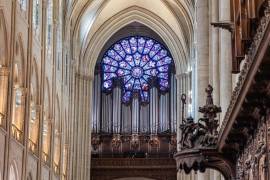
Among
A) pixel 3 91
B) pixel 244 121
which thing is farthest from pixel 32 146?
pixel 244 121

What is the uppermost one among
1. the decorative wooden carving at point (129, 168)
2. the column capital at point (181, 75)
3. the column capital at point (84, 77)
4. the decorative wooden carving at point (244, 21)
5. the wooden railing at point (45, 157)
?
the column capital at point (181, 75)

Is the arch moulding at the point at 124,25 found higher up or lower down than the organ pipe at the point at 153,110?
higher up

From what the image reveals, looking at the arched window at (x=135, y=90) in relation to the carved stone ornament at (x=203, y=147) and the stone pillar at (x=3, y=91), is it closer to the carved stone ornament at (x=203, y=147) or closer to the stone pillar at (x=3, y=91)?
the stone pillar at (x=3, y=91)

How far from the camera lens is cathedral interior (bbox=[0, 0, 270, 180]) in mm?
10023

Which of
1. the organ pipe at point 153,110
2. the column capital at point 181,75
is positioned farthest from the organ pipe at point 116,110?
the column capital at point 181,75

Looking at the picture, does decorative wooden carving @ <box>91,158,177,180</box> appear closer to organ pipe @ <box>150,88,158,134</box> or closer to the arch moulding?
organ pipe @ <box>150,88,158,134</box>

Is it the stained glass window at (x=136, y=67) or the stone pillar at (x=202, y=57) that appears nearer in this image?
the stone pillar at (x=202, y=57)

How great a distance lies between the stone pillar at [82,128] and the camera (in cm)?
4025

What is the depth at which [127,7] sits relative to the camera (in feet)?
143

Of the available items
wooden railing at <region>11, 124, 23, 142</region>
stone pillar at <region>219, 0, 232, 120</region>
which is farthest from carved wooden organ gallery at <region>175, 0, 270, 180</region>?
wooden railing at <region>11, 124, 23, 142</region>

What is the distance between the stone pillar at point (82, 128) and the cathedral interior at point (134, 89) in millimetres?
63

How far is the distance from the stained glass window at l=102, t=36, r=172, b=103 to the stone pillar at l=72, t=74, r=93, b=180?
136 inches

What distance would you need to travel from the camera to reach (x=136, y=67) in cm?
4603

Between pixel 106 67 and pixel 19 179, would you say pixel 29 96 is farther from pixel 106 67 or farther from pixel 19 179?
pixel 106 67
